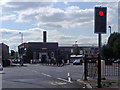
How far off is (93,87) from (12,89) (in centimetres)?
448

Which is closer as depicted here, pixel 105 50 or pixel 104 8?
pixel 104 8

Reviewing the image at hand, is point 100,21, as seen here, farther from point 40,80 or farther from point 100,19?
point 40,80

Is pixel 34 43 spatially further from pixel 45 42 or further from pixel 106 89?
pixel 106 89

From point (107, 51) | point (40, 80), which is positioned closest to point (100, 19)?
point (40, 80)

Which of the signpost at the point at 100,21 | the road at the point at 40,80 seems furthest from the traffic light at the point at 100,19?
the road at the point at 40,80

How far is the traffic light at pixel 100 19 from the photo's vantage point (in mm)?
12458

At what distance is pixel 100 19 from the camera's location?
1253 cm

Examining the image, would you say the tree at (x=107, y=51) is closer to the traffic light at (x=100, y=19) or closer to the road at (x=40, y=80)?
the road at (x=40, y=80)

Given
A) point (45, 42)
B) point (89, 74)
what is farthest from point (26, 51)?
point (89, 74)

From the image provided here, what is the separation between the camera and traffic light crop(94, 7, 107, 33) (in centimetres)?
1246

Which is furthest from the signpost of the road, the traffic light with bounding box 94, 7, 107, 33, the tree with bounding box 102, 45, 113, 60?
the tree with bounding box 102, 45, 113, 60

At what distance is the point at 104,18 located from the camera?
12.6m

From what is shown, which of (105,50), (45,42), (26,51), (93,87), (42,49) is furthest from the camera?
(45,42)

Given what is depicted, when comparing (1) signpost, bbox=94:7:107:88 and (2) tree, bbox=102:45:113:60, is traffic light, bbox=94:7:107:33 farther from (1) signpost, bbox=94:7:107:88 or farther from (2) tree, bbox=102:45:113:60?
(2) tree, bbox=102:45:113:60
